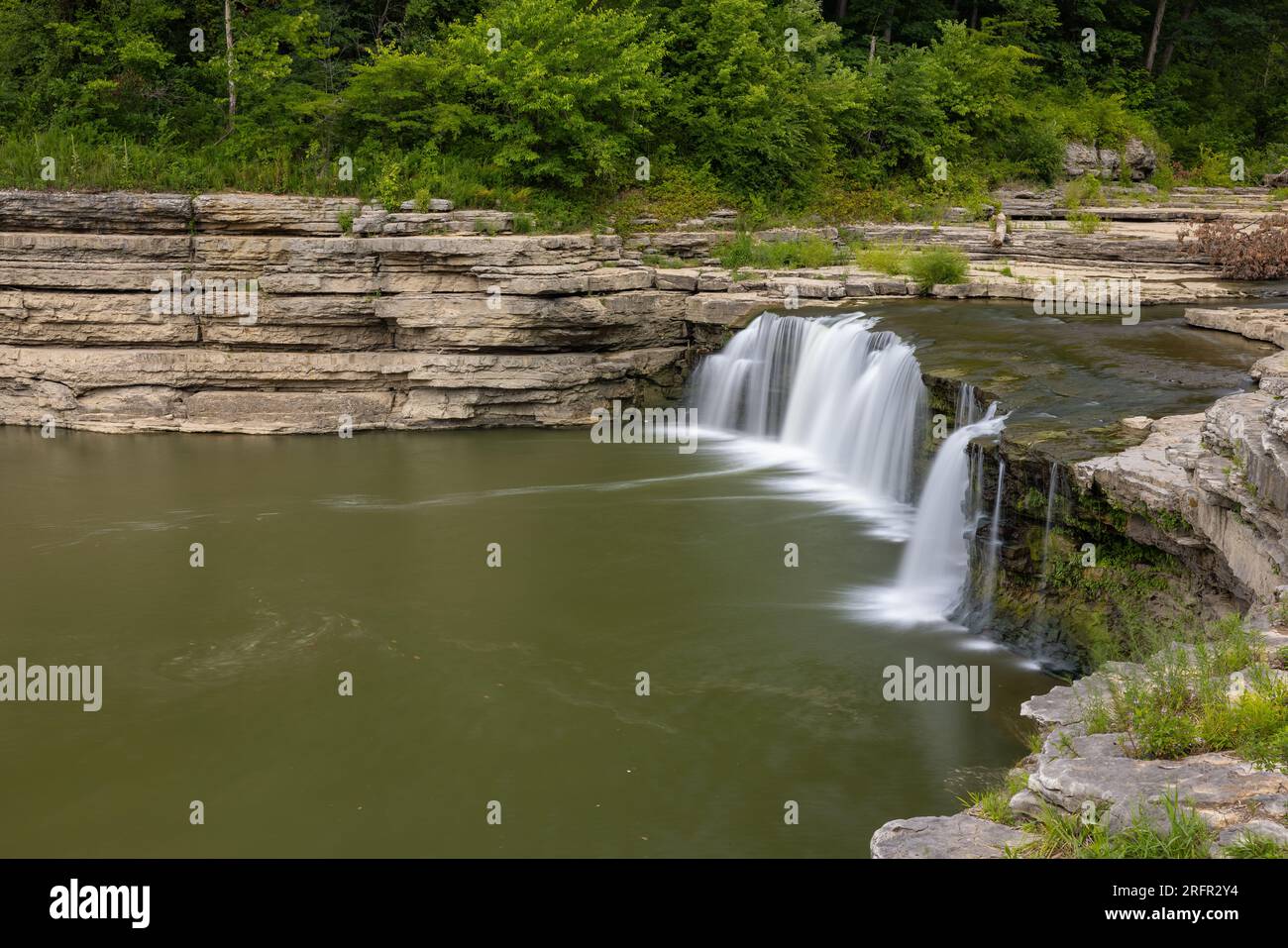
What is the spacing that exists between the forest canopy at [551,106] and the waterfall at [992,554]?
38.0ft

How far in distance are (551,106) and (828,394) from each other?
8.31 meters

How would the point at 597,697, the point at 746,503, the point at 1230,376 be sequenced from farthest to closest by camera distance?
the point at 746,503 → the point at 1230,376 → the point at 597,697

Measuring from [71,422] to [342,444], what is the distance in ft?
14.4

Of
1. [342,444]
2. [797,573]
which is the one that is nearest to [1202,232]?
[797,573]

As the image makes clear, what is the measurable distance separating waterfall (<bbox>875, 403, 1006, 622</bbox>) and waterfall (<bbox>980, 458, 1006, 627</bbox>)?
1.16 feet

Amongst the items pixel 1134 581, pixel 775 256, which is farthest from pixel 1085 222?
pixel 1134 581

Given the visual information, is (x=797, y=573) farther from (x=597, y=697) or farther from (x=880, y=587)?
(x=597, y=697)

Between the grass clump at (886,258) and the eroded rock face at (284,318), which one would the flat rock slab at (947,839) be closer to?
the eroded rock face at (284,318)

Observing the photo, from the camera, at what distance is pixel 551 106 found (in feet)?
69.8

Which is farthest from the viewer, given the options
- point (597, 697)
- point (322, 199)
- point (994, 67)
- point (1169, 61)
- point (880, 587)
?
point (1169, 61)

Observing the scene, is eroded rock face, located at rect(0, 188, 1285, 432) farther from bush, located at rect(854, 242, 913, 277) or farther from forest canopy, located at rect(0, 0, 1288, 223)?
bush, located at rect(854, 242, 913, 277)

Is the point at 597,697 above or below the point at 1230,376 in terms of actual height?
below
